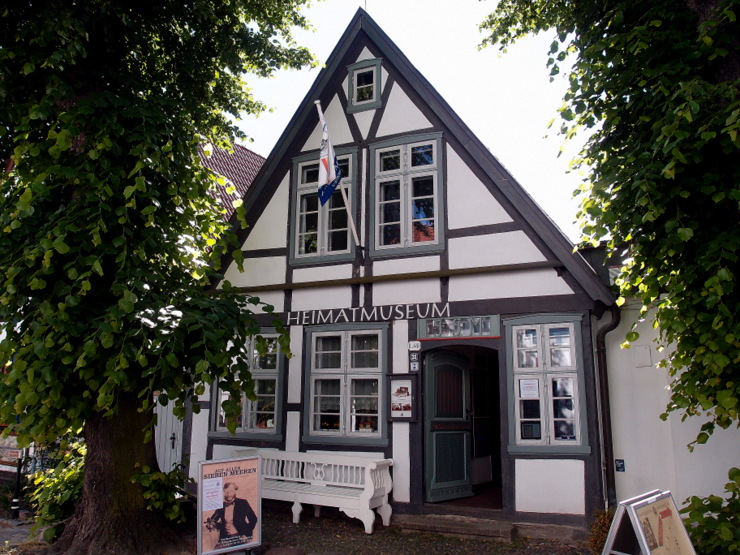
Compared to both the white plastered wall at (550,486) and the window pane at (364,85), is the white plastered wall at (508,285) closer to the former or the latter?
the white plastered wall at (550,486)

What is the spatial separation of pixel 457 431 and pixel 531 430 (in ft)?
4.92

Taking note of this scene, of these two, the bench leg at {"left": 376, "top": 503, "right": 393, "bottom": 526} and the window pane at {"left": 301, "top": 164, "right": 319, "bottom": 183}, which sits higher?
the window pane at {"left": 301, "top": 164, "right": 319, "bottom": 183}

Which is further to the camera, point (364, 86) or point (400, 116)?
point (364, 86)

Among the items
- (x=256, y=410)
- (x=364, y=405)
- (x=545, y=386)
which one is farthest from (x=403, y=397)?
(x=256, y=410)

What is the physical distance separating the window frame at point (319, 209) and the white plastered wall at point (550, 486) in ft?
12.8

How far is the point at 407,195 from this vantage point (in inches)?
367

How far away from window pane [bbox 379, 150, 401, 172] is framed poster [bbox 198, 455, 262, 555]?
4.94 metres

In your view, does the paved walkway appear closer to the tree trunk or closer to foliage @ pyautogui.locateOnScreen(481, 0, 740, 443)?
the tree trunk

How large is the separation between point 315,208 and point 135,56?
11.2ft

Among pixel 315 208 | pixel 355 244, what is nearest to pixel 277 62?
pixel 315 208

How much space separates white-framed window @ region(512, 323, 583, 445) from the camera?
304 inches

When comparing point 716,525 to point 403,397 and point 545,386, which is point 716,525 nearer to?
point 545,386

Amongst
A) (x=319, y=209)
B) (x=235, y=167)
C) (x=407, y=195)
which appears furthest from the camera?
(x=235, y=167)

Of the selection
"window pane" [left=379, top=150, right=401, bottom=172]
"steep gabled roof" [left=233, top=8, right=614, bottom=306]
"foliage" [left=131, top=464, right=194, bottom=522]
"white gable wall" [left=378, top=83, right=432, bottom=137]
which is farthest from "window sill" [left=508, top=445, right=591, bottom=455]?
"white gable wall" [left=378, top=83, right=432, bottom=137]
